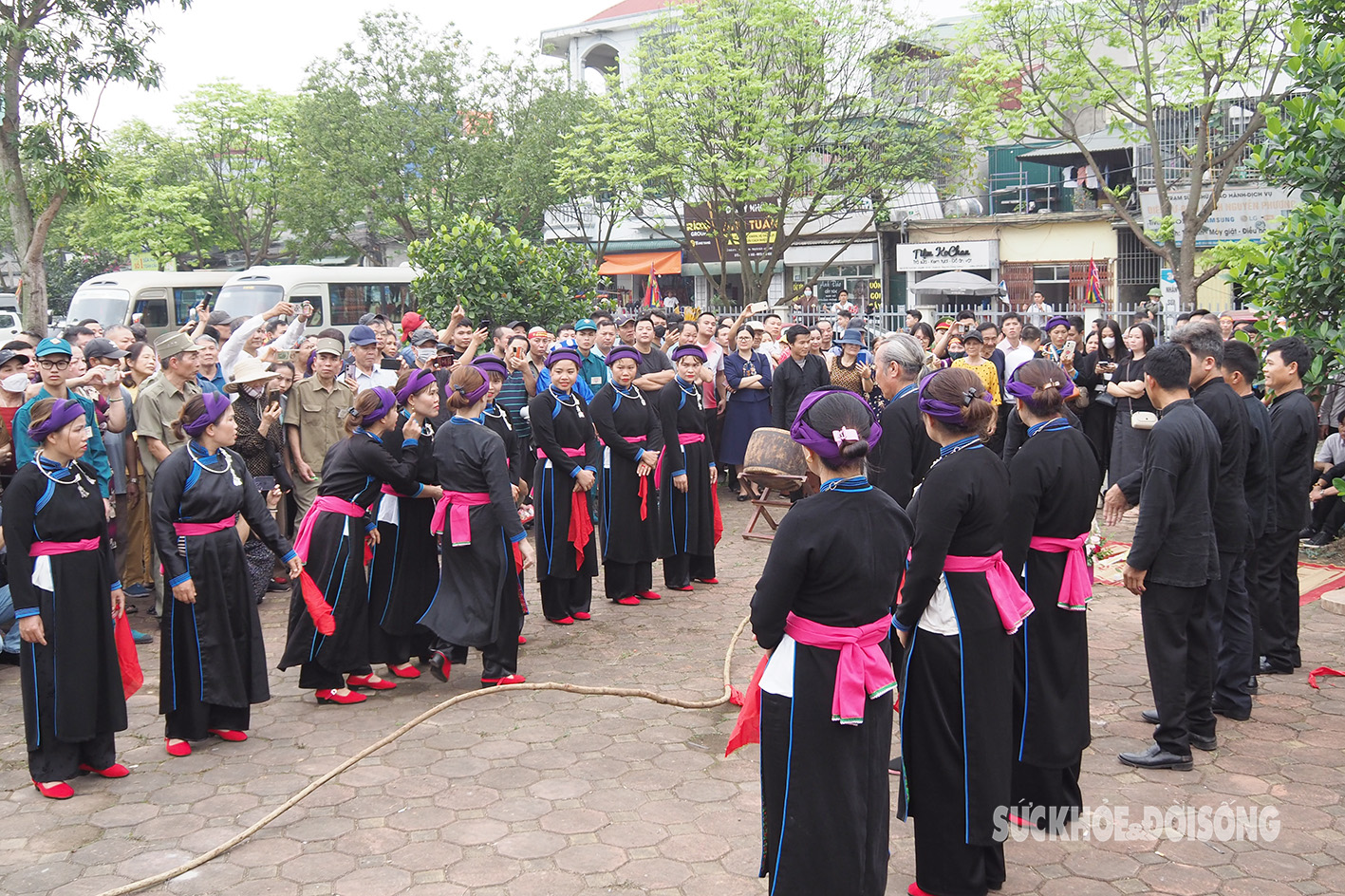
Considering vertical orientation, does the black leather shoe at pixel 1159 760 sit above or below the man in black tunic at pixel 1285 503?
below

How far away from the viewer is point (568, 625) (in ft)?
25.5

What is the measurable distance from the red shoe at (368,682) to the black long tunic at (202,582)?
860 millimetres

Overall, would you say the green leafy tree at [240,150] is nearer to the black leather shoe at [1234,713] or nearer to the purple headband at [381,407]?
the purple headband at [381,407]

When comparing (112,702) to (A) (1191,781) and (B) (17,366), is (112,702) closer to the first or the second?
(B) (17,366)

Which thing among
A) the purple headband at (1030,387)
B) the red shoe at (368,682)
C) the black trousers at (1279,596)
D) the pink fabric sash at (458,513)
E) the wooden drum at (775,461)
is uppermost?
the purple headband at (1030,387)

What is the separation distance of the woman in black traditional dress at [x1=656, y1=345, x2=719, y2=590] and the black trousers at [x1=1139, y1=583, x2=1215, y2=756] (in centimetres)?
389

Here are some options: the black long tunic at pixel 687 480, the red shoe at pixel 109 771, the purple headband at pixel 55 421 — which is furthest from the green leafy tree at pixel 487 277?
the red shoe at pixel 109 771

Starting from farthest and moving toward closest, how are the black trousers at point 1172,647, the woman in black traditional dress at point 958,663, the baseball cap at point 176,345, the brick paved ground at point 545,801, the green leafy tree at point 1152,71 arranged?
the green leafy tree at point 1152,71
the baseball cap at point 176,345
the black trousers at point 1172,647
the brick paved ground at point 545,801
the woman in black traditional dress at point 958,663

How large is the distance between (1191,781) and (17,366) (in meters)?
7.34

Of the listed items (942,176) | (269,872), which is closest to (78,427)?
(269,872)

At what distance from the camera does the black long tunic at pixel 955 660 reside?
4012 millimetres

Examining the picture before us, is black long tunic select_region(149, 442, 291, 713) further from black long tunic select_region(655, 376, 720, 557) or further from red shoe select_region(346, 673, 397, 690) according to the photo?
black long tunic select_region(655, 376, 720, 557)

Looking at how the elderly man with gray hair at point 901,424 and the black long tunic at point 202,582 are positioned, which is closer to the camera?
the black long tunic at point 202,582

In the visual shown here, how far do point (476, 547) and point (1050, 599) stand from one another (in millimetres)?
3096
